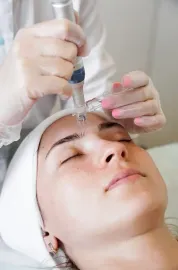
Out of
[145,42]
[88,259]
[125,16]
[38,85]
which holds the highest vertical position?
[38,85]

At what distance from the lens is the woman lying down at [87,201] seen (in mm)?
1183

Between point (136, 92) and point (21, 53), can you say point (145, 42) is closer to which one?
point (136, 92)

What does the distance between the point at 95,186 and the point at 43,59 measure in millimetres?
361

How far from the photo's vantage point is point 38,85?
43.8 inches

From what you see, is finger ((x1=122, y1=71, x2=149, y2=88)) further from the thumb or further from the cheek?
the cheek

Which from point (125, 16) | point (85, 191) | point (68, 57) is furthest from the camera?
point (125, 16)

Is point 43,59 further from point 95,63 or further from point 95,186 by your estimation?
point 95,63

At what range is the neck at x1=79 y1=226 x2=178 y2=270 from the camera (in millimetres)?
1201

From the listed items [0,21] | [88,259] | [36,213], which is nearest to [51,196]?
[36,213]

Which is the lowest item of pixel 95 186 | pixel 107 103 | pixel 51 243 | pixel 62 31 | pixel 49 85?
pixel 51 243

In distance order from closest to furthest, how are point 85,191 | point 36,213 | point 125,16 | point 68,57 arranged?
point 68,57
point 85,191
point 36,213
point 125,16

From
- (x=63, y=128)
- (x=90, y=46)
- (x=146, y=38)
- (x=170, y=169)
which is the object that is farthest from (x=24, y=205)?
(x=146, y=38)

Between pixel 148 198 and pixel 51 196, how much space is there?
279mm

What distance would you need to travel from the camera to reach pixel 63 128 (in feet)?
4.42
